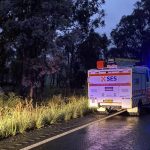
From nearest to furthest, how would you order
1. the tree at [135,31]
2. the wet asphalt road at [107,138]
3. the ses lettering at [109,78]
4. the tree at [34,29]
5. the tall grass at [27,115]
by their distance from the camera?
the wet asphalt road at [107,138]
the tall grass at [27,115]
the ses lettering at [109,78]
the tree at [34,29]
the tree at [135,31]

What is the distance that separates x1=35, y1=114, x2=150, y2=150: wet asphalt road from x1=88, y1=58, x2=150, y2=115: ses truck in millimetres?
3557

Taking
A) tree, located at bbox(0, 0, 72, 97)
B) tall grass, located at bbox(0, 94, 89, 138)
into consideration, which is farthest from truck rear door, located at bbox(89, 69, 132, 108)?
tree, located at bbox(0, 0, 72, 97)

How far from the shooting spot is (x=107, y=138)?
13.5 m

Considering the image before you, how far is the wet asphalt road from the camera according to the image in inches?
466

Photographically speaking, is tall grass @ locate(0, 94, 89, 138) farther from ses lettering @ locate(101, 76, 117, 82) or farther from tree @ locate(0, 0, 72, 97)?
tree @ locate(0, 0, 72, 97)

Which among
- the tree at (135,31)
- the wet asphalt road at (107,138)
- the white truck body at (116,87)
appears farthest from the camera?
the tree at (135,31)

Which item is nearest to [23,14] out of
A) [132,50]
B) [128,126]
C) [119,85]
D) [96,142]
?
[119,85]

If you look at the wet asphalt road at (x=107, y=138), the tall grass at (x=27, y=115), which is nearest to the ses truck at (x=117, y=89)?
the tall grass at (x=27, y=115)

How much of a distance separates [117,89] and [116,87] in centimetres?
→ 12

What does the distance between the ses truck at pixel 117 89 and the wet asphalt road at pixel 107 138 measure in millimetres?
3557

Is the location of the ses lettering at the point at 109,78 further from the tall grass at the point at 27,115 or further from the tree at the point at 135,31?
the tree at the point at 135,31

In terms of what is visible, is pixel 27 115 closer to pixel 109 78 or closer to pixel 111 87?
pixel 111 87

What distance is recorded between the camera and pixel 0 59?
1016 inches

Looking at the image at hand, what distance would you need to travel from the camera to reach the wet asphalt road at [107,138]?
11.8m
